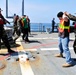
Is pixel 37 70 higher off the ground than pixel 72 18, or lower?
lower

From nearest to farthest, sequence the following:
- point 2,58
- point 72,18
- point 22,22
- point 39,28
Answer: point 72,18 < point 2,58 < point 22,22 < point 39,28

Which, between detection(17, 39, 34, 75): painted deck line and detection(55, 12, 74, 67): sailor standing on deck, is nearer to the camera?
detection(17, 39, 34, 75): painted deck line

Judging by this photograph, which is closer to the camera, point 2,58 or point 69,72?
point 69,72

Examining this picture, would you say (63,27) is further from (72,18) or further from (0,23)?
(0,23)

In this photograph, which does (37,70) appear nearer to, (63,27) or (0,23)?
(63,27)

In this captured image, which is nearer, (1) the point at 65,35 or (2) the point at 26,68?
(2) the point at 26,68

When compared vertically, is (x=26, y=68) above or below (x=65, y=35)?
below

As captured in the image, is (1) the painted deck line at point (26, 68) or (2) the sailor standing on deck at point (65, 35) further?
(2) the sailor standing on deck at point (65, 35)

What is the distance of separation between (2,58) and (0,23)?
4.94 ft

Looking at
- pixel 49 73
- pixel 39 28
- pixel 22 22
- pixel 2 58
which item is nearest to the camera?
pixel 49 73

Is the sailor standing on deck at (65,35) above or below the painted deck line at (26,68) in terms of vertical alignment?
above

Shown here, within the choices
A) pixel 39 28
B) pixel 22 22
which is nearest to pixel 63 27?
pixel 22 22

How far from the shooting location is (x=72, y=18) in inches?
322

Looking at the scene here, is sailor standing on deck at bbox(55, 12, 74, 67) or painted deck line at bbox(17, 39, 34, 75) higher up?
sailor standing on deck at bbox(55, 12, 74, 67)
